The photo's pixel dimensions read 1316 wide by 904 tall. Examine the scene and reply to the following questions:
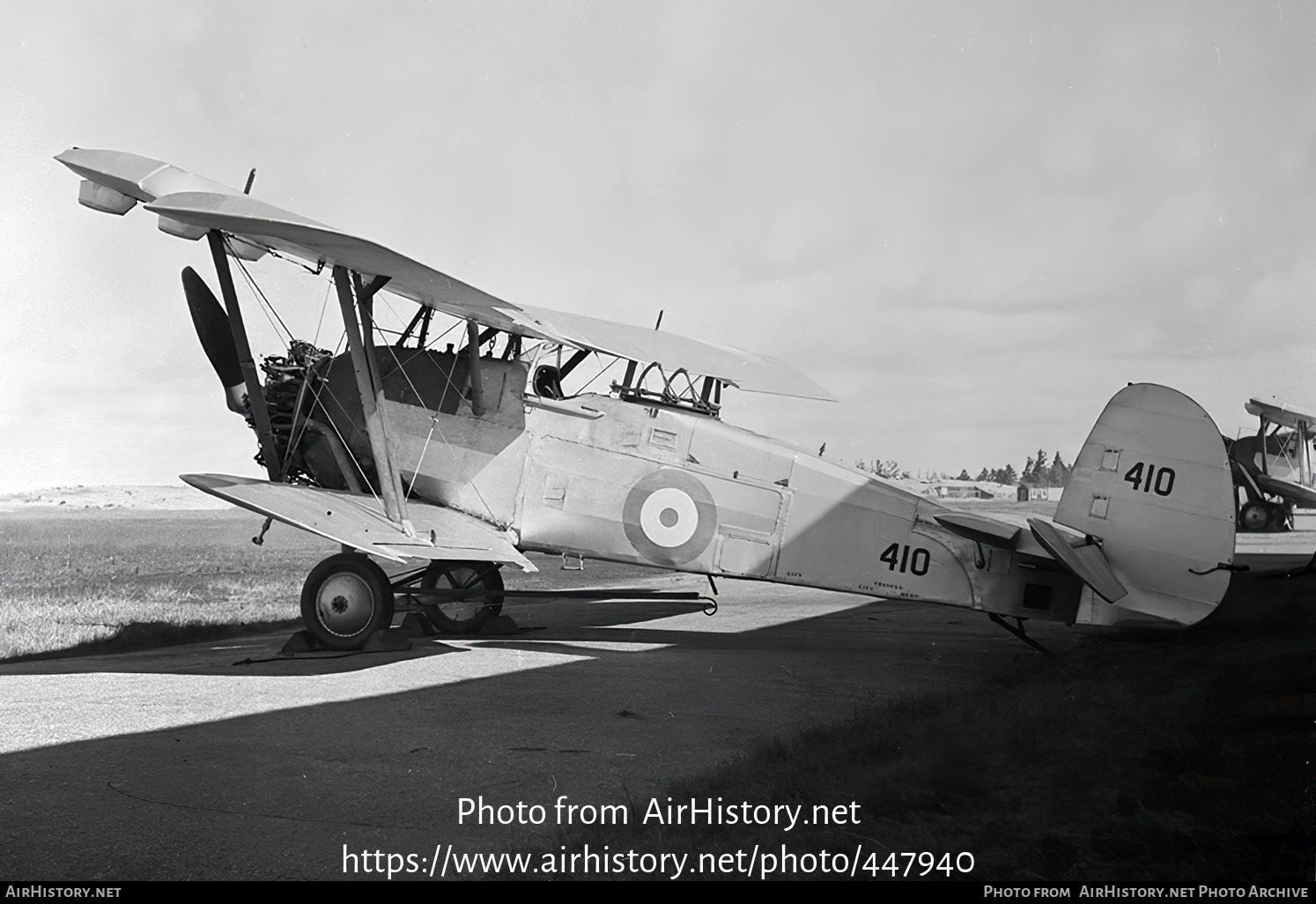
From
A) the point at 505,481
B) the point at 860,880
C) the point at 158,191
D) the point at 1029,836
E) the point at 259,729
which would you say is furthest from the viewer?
the point at 505,481

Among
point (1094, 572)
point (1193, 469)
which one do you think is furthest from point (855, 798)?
point (1193, 469)

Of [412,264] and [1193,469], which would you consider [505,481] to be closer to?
[412,264]

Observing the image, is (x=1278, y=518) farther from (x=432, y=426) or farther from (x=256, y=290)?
(x=256, y=290)

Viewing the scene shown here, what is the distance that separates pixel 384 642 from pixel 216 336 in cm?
387

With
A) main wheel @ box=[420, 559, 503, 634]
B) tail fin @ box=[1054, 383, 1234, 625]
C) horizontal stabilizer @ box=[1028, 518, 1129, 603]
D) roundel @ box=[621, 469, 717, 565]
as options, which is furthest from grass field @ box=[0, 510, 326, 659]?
tail fin @ box=[1054, 383, 1234, 625]

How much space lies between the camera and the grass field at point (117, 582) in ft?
36.4


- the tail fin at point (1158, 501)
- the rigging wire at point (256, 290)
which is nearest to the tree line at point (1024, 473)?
the tail fin at point (1158, 501)

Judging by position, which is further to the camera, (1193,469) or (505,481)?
(505,481)

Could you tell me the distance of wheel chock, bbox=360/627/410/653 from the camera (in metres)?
8.77

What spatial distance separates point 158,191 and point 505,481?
4.32 meters

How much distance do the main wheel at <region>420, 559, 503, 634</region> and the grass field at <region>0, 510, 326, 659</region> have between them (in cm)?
341

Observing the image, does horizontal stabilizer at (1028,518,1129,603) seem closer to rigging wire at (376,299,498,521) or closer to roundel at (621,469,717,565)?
roundel at (621,469,717,565)

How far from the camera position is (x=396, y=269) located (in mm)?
8289

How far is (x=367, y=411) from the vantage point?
28.6ft
